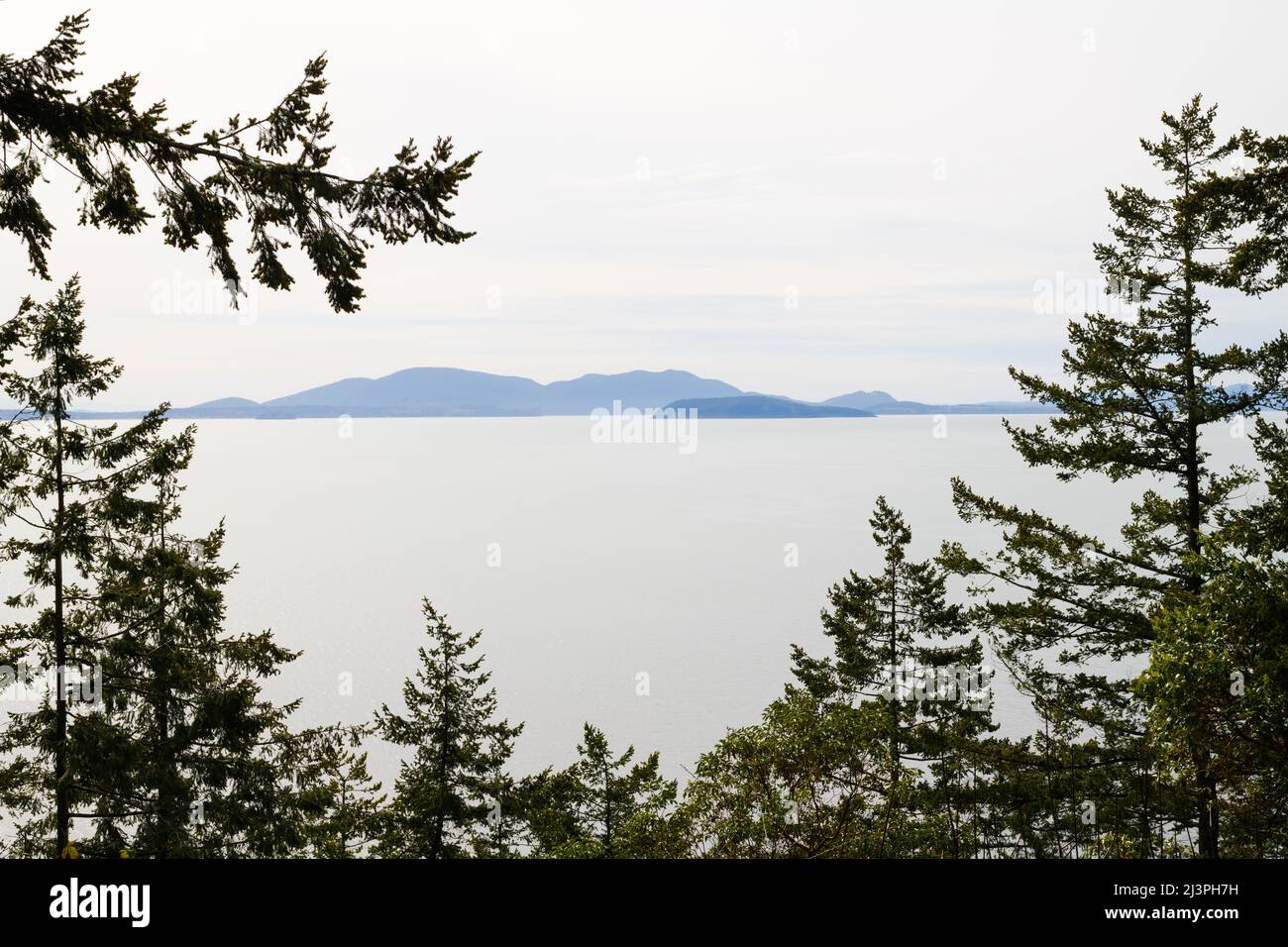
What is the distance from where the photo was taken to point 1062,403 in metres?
17.3

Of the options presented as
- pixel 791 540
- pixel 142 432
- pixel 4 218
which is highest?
pixel 4 218

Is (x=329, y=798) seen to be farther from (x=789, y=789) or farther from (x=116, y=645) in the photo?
(x=789, y=789)

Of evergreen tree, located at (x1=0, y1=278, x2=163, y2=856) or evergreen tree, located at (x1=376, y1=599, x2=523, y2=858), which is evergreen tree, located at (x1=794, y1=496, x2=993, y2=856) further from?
evergreen tree, located at (x1=0, y1=278, x2=163, y2=856)

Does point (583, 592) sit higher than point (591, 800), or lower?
lower

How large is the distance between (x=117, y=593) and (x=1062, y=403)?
59.9 feet

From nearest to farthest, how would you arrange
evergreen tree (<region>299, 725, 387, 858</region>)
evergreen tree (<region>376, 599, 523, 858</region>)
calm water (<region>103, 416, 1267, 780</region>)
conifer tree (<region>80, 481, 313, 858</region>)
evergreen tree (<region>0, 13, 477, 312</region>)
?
evergreen tree (<region>0, 13, 477, 312</region>) < conifer tree (<region>80, 481, 313, 858</region>) < evergreen tree (<region>299, 725, 387, 858</region>) < evergreen tree (<region>376, 599, 523, 858</region>) < calm water (<region>103, 416, 1267, 780</region>)

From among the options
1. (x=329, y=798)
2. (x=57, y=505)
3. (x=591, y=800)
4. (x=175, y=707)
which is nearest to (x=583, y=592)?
(x=591, y=800)

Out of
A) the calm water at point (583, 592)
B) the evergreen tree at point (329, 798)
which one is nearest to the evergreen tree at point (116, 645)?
the evergreen tree at point (329, 798)

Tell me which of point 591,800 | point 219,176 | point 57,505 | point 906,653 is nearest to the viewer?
point 219,176

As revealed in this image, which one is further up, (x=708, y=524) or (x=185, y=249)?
(x=185, y=249)

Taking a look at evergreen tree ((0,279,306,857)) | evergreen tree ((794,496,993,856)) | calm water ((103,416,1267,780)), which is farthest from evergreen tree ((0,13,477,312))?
calm water ((103,416,1267,780))

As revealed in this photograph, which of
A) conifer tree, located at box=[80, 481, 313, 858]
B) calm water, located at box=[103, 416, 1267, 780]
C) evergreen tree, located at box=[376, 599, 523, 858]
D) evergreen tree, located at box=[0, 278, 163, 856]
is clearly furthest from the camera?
calm water, located at box=[103, 416, 1267, 780]
